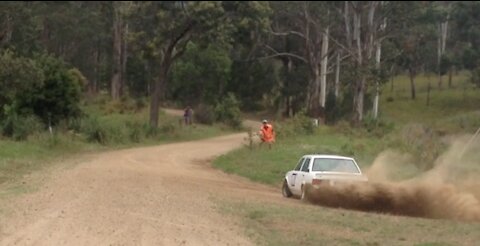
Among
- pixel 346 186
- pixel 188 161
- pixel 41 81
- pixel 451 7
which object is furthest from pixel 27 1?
pixel 451 7

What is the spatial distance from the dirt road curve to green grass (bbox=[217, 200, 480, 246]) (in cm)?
55

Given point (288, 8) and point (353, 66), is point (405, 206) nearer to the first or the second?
point (353, 66)

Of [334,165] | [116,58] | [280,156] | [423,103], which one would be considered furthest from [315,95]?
[334,165]

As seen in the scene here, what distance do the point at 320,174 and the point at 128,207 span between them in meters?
6.29

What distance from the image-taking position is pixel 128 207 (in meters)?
17.1

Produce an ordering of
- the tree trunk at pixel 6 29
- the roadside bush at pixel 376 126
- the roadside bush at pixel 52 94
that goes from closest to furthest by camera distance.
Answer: the tree trunk at pixel 6 29
the roadside bush at pixel 52 94
the roadside bush at pixel 376 126

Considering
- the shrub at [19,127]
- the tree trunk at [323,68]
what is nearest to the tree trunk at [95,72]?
the tree trunk at [323,68]

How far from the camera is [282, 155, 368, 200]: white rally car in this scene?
21.3 metres

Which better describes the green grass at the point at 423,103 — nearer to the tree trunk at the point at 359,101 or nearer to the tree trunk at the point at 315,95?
the tree trunk at the point at 315,95

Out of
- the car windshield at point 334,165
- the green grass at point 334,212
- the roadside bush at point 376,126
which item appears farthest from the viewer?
the roadside bush at point 376,126

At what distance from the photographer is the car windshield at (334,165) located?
73.7 ft

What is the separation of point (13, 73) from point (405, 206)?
23.0 m

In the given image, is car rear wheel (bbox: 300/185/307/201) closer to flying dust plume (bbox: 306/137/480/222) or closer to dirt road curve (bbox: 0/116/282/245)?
flying dust plume (bbox: 306/137/480/222)

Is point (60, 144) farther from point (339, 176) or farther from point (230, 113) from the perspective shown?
point (230, 113)
